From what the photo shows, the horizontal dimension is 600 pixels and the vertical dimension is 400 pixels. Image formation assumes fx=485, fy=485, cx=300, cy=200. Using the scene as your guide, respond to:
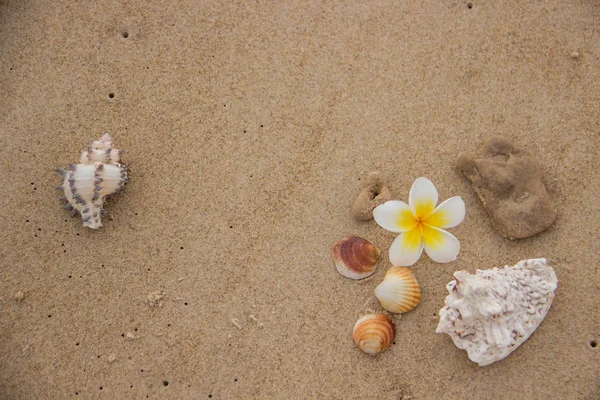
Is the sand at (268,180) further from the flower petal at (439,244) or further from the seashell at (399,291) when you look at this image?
the flower petal at (439,244)

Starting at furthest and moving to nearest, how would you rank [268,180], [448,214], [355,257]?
[268,180], [355,257], [448,214]

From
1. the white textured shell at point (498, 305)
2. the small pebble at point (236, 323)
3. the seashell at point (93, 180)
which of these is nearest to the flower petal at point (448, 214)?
the white textured shell at point (498, 305)

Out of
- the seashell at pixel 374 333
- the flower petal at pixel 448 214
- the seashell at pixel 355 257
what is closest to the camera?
the flower petal at pixel 448 214

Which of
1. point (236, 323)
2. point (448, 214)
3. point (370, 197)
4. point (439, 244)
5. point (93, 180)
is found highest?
point (448, 214)

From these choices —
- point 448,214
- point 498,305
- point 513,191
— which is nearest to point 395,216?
point 448,214

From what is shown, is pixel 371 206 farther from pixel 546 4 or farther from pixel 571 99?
pixel 546 4

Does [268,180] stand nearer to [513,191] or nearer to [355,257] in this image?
[355,257]

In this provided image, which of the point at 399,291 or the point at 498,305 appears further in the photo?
the point at 399,291

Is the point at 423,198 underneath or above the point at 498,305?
above

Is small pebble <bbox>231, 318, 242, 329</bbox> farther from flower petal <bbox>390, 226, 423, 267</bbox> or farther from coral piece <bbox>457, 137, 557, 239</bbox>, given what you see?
coral piece <bbox>457, 137, 557, 239</bbox>
